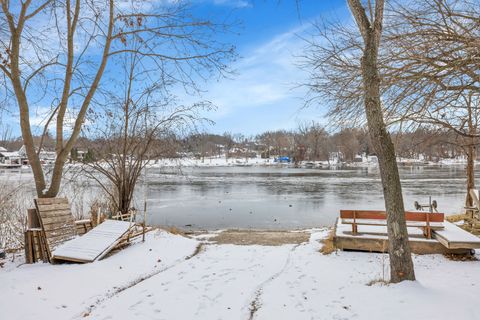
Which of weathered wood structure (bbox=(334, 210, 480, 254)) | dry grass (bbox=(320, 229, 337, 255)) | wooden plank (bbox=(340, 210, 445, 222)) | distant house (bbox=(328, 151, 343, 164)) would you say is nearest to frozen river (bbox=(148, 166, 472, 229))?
dry grass (bbox=(320, 229, 337, 255))

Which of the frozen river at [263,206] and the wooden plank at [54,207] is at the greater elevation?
the wooden plank at [54,207]

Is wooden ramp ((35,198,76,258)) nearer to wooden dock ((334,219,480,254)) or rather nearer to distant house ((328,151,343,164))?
wooden dock ((334,219,480,254))

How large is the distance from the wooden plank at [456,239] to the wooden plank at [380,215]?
1.02ft

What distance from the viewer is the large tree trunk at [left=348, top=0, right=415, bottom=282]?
4980 millimetres

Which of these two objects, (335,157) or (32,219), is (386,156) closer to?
(32,219)

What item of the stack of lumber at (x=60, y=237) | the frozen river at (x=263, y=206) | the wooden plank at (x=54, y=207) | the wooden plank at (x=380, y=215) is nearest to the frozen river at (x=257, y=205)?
the frozen river at (x=263, y=206)

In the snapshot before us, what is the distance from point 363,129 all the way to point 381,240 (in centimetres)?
248

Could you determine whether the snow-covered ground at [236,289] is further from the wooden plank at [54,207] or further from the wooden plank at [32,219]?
the wooden plank at [54,207]

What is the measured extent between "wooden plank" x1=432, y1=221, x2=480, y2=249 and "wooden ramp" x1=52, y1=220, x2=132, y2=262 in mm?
6381

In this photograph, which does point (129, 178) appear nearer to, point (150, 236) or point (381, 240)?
point (150, 236)

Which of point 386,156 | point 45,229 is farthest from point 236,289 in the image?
point 45,229

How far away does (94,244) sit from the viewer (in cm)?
682

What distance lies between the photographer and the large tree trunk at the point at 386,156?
498 cm

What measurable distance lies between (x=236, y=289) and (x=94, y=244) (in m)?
3.21
